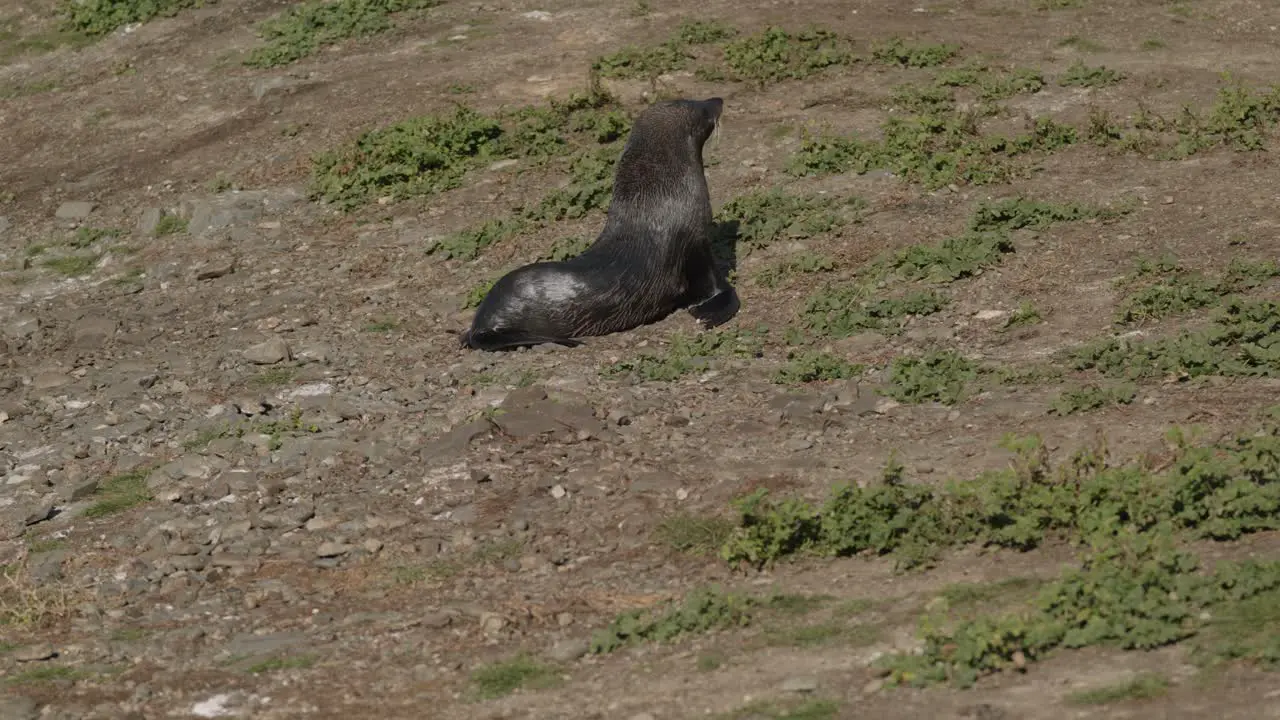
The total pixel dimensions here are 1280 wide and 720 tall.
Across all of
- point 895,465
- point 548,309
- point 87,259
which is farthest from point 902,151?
point 87,259

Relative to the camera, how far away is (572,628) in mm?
6820

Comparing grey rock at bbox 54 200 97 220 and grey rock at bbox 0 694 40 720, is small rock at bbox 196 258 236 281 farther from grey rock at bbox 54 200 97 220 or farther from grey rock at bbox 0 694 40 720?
grey rock at bbox 0 694 40 720

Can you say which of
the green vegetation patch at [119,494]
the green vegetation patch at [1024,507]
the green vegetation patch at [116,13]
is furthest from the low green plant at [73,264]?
the green vegetation patch at [1024,507]

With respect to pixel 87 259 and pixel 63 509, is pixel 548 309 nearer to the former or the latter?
pixel 63 509

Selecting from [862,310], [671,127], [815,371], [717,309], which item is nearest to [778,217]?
[671,127]

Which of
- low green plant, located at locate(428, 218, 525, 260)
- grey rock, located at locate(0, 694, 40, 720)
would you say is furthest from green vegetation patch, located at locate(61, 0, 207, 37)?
grey rock, located at locate(0, 694, 40, 720)

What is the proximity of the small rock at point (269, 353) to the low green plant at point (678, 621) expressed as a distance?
15.4 feet

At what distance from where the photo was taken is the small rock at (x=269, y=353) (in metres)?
10.7

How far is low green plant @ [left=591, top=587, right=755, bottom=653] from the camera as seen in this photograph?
21.4ft

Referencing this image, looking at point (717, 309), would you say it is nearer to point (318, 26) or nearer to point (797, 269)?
point (797, 269)

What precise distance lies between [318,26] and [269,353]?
7210mm

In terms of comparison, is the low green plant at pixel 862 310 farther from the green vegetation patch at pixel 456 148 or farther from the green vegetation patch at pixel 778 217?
the green vegetation patch at pixel 456 148

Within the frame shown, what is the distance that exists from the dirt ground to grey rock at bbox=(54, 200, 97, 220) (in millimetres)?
143

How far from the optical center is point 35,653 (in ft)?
23.1
